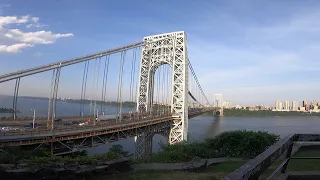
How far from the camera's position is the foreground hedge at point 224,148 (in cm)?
782

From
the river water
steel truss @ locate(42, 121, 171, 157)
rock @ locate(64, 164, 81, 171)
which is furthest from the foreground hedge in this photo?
the river water

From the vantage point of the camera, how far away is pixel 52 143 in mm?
13773

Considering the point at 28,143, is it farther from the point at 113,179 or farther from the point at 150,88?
the point at 150,88

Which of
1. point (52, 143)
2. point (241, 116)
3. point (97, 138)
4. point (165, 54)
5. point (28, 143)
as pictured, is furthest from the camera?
point (241, 116)

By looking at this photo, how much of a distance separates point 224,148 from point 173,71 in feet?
62.2

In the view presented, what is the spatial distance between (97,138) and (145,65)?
1310 cm

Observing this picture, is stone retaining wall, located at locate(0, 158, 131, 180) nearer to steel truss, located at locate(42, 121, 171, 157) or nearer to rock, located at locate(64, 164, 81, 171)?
rock, located at locate(64, 164, 81, 171)

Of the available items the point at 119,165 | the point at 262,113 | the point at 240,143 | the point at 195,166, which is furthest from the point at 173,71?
the point at 262,113

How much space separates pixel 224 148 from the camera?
10.0m

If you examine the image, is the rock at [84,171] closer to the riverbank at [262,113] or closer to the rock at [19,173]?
the rock at [19,173]

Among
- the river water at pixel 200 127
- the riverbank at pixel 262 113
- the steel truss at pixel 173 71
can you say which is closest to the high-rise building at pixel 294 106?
the riverbank at pixel 262 113

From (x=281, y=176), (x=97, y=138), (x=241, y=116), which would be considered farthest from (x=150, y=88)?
(x=241, y=116)

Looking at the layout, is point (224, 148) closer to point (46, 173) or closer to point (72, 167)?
point (72, 167)

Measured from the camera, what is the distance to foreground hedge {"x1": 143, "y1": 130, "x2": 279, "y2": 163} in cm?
782
